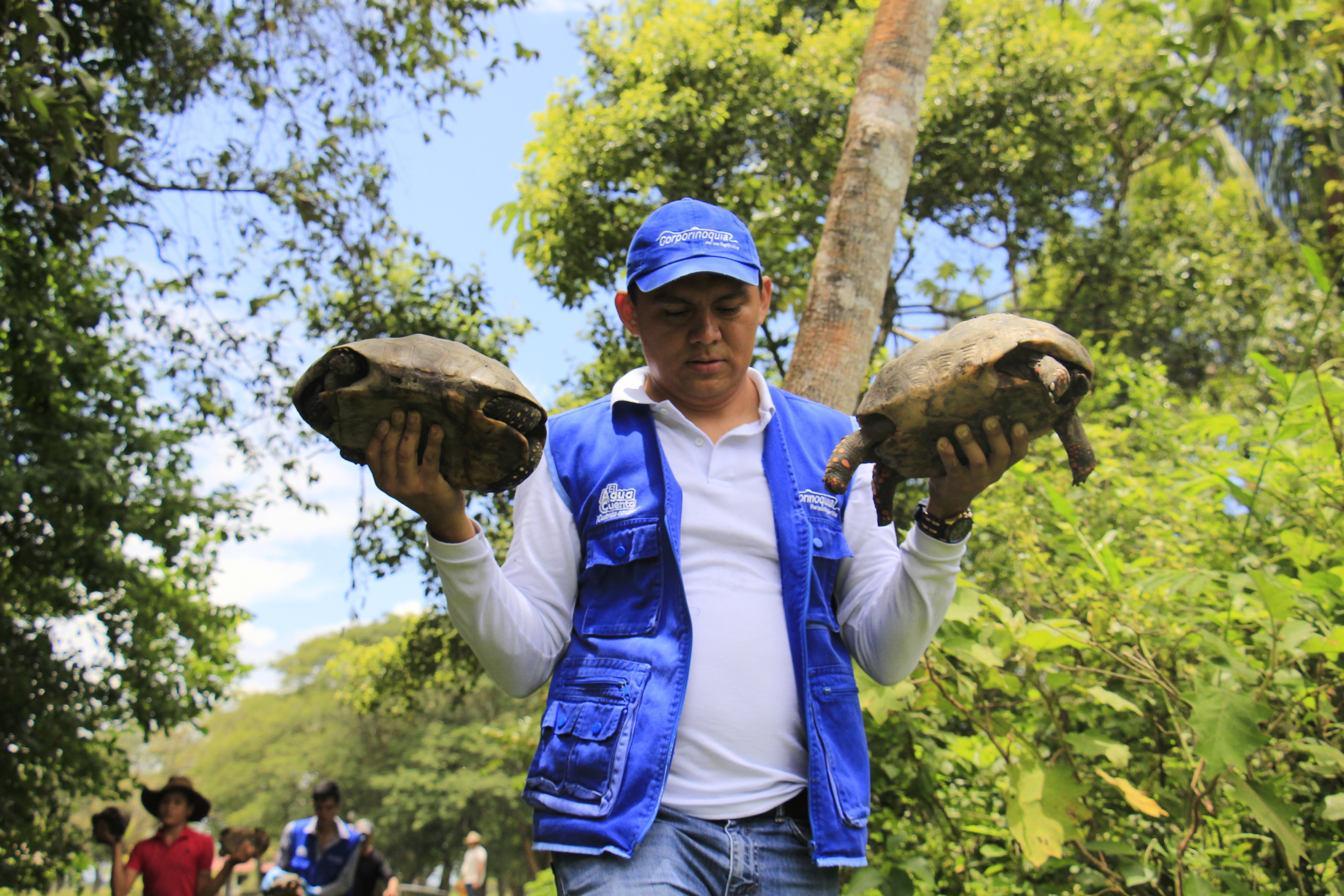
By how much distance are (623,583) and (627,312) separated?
0.61 m

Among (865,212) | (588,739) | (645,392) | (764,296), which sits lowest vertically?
(588,739)

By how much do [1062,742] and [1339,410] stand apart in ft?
3.84

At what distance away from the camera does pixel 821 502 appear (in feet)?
6.01

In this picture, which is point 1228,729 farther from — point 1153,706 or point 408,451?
point 408,451

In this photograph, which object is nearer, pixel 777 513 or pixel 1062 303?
Result: pixel 777 513

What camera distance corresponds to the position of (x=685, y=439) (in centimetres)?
189

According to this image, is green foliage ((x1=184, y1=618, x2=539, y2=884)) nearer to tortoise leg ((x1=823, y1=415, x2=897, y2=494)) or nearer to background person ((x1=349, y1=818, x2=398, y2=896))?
background person ((x1=349, y1=818, x2=398, y2=896))

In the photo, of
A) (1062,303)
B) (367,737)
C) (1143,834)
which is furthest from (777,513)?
(367,737)

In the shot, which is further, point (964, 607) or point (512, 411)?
point (964, 607)

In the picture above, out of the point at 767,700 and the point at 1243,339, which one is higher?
the point at 1243,339

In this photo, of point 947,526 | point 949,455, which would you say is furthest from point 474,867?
point 949,455

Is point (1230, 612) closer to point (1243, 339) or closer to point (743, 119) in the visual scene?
point (743, 119)

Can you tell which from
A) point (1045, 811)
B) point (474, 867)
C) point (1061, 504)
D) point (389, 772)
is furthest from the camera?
point (389, 772)

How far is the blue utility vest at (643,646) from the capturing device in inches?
59.7
